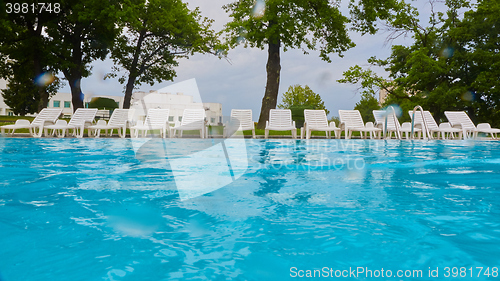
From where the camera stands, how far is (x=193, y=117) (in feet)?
50.1

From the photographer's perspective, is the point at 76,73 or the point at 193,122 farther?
the point at 76,73

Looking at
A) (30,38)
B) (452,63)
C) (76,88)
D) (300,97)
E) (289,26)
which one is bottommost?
(76,88)

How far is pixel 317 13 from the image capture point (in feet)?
69.9

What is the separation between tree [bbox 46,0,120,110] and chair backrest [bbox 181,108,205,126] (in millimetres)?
8651

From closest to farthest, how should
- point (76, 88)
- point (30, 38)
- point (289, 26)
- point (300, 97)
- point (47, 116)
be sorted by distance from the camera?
point (47, 116) < point (289, 26) < point (30, 38) < point (76, 88) < point (300, 97)

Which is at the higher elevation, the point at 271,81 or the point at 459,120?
the point at 271,81

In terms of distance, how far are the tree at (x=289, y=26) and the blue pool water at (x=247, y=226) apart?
14745 millimetres

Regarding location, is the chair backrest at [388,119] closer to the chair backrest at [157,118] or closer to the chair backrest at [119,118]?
the chair backrest at [157,118]

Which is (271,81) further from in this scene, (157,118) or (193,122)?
(157,118)

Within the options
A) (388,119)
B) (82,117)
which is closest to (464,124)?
(388,119)

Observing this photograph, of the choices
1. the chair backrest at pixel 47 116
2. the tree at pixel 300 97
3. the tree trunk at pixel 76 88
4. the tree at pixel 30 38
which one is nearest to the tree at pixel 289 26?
the chair backrest at pixel 47 116

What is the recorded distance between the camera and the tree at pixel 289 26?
1970cm

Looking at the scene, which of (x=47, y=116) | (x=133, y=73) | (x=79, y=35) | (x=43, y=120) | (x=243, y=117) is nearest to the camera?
(x=43, y=120)

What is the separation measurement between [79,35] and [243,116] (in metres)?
14.2
